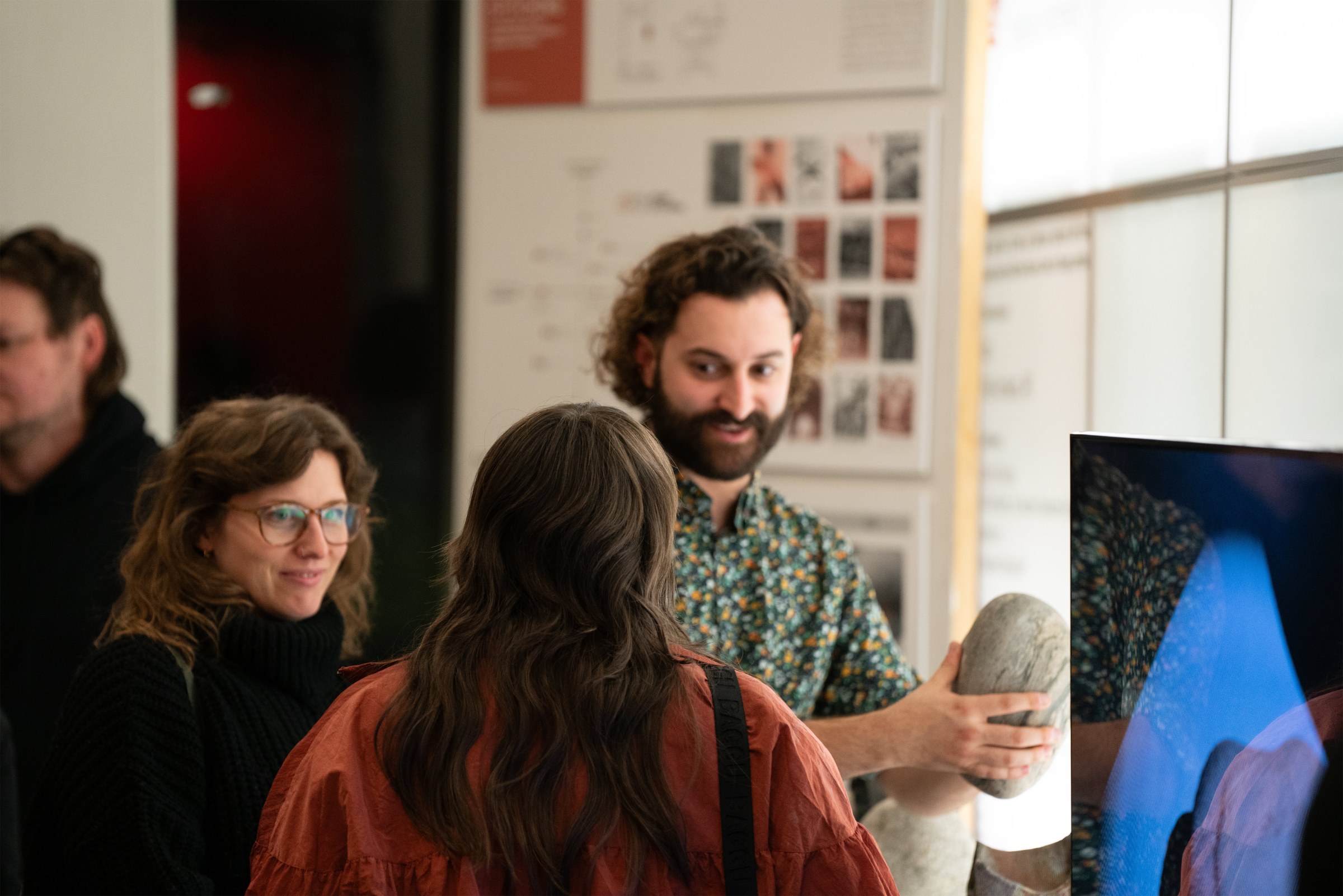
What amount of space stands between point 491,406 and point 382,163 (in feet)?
3.17

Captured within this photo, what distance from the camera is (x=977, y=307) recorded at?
3416mm

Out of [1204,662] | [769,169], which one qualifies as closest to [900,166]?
[769,169]

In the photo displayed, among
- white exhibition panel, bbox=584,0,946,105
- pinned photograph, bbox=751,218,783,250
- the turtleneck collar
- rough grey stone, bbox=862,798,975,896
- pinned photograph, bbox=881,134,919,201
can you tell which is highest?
white exhibition panel, bbox=584,0,946,105

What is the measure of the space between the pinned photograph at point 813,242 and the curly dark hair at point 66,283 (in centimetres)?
183

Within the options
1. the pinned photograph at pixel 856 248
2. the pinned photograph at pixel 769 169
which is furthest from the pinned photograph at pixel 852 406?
the pinned photograph at pixel 769 169

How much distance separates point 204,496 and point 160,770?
457mm

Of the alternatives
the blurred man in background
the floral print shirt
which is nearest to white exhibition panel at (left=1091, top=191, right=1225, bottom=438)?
the floral print shirt

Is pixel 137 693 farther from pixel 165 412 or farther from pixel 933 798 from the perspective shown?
pixel 165 412

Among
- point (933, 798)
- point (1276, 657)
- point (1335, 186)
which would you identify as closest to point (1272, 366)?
point (1335, 186)

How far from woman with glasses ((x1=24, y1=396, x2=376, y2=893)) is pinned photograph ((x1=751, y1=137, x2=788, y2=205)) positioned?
1.74 m

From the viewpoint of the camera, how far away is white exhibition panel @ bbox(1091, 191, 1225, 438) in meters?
2.86

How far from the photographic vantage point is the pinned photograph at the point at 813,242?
3.48 metres

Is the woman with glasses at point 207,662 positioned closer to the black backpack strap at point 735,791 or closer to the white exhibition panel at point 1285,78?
the black backpack strap at point 735,791

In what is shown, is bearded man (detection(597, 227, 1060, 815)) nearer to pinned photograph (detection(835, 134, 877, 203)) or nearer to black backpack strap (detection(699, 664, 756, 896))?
black backpack strap (detection(699, 664, 756, 896))
